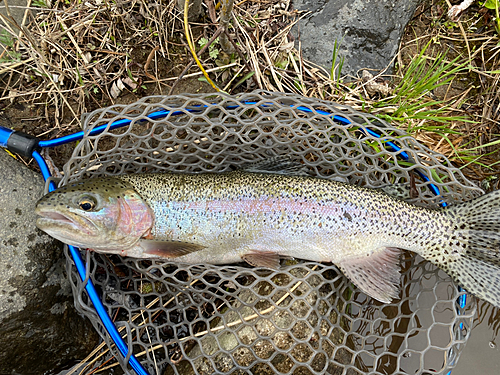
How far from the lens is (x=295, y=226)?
2471 mm

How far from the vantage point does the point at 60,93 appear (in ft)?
9.96

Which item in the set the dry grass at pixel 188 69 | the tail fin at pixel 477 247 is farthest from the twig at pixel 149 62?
the tail fin at pixel 477 247

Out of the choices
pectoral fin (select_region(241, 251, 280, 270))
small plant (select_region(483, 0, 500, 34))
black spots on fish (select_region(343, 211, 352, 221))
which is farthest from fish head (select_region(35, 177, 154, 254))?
small plant (select_region(483, 0, 500, 34))

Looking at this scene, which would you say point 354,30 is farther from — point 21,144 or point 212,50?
point 21,144

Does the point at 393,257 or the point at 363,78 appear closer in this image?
the point at 393,257

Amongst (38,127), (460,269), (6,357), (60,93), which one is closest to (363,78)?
(460,269)

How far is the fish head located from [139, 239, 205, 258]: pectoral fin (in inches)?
3.3

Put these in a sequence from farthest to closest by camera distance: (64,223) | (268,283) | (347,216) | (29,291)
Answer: (268,283) → (29,291) → (347,216) → (64,223)

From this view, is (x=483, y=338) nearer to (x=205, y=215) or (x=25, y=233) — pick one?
(x=205, y=215)

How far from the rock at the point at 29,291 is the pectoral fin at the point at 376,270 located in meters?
2.27

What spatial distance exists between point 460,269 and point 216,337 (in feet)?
6.06

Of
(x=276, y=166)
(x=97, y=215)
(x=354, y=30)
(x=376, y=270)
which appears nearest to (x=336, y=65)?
A: (x=354, y=30)

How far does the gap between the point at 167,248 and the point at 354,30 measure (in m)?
2.61

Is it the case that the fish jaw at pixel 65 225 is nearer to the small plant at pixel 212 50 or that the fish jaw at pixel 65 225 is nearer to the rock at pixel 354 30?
the small plant at pixel 212 50
